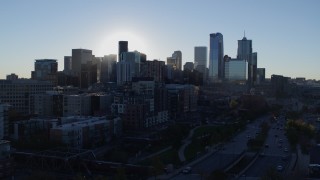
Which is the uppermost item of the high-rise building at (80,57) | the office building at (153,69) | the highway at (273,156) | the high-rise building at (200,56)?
the high-rise building at (200,56)

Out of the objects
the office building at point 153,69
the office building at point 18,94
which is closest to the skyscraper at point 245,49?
the office building at point 153,69

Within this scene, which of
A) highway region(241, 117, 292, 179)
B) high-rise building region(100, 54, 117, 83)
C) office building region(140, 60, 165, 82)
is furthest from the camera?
high-rise building region(100, 54, 117, 83)

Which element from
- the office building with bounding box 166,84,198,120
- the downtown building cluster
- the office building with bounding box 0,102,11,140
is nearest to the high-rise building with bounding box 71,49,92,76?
the downtown building cluster

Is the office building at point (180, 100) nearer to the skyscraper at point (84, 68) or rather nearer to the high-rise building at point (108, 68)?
the skyscraper at point (84, 68)

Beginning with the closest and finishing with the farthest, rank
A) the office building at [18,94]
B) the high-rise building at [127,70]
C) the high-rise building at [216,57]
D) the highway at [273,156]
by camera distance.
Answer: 1. the highway at [273,156]
2. the office building at [18,94]
3. the high-rise building at [127,70]
4. the high-rise building at [216,57]

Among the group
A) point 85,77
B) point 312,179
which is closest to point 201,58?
point 85,77

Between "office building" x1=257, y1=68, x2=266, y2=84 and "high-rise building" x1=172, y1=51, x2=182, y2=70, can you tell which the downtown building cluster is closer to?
"high-rise building" x1=172, y1=51, x2=182, y2=70

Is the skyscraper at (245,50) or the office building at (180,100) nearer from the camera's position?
the office building at (180,100)
